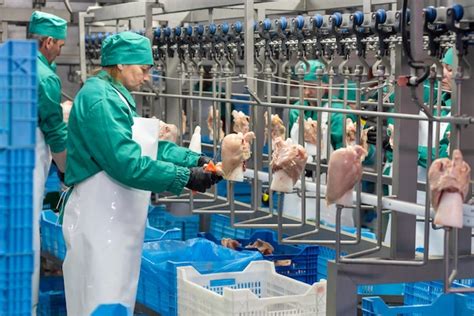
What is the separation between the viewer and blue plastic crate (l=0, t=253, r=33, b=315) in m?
2.24

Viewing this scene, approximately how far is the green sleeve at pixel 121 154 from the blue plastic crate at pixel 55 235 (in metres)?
1.13

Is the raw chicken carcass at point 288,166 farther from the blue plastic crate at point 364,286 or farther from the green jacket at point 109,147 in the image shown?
the blue plastic crate at point 364,286

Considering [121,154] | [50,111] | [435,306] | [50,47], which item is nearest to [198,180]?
[121,154]

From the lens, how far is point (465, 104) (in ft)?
10.1

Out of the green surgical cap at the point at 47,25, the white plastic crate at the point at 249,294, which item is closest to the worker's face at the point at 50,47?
the green surgical cap at the point at 47,25

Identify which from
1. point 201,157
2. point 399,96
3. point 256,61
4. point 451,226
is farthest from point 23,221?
point 256,61

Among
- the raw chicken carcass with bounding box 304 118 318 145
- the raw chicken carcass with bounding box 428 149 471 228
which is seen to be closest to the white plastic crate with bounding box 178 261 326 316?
the raw chicken carcass with bounding box 428 149 471 228

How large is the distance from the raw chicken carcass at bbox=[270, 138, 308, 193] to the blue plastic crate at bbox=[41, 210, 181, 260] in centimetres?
133

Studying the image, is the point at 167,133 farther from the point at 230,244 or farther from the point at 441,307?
the point at 441,307

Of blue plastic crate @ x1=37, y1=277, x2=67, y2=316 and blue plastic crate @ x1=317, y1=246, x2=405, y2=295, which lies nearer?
blue plastic crate @ x1=317, y1=246, x2=405, y2=295

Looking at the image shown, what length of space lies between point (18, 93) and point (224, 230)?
350 cm

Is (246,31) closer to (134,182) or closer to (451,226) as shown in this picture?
(134,182)

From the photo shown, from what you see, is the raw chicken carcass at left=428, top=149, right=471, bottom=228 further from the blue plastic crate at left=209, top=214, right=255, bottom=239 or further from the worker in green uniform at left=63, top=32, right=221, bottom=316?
the blue plastic crate at left=209, top=214, right=255, bottom=239

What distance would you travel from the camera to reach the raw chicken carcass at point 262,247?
4793 mm
